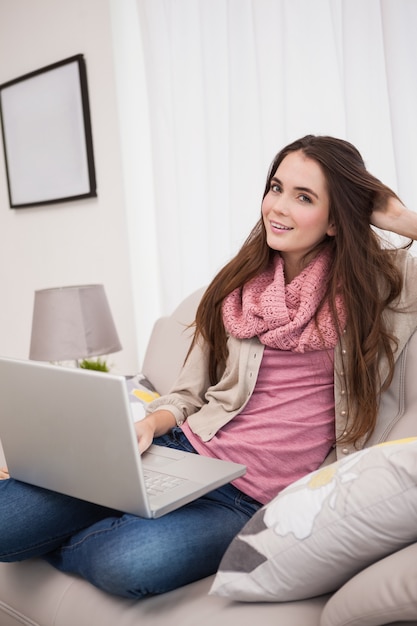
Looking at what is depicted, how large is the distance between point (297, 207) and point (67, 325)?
1172 mm

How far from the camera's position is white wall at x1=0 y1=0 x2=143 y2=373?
307cm

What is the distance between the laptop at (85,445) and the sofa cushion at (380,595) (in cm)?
33

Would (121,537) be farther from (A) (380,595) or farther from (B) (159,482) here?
(A) (380,595)

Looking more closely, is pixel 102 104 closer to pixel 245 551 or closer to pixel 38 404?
pixel 38 404

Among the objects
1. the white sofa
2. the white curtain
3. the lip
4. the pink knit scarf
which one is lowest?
the white sofa

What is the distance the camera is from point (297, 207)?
1612 mm

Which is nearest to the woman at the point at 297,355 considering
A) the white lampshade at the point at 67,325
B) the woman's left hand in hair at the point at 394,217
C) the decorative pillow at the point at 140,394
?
the woman's left hand in hair at the point at 394,217

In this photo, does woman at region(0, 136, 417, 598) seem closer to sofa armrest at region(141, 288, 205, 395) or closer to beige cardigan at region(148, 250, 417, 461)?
beige cardigan at region(148, 250, 417, 461)

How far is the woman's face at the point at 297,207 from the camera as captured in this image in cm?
161

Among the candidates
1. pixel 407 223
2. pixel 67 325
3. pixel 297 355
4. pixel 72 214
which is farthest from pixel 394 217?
pixel 72 214

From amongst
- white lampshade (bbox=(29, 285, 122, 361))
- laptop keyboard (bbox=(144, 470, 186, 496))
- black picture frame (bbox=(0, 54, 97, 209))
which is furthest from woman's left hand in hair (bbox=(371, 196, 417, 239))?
black picture frame (bbox=(0, 54, 97, 209))

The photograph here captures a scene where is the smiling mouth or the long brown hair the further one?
the smiling mouth

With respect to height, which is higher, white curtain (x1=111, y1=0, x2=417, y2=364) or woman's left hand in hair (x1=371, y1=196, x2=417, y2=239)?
white curtain (x1=111, y1=0, x2=417, y2=364)

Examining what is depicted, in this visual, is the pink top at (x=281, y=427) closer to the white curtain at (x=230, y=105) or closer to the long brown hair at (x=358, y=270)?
the long brown hair at (x=358, y=270)
